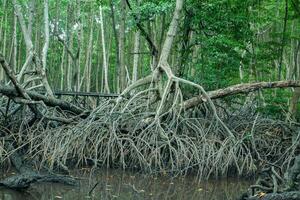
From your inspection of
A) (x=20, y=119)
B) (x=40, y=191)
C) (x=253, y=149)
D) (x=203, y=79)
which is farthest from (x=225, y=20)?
(x=40, y=191)

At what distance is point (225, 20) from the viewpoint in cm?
1037

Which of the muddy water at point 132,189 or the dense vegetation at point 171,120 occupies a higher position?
the dense vegetation at point 171,120

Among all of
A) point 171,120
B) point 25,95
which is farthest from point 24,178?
point 171,120

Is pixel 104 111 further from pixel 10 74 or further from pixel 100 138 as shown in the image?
pixel 10 74

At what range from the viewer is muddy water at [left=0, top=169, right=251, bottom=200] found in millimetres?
6035

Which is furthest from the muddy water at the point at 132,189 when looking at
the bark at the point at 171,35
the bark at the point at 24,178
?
the bark at the point at 171,35

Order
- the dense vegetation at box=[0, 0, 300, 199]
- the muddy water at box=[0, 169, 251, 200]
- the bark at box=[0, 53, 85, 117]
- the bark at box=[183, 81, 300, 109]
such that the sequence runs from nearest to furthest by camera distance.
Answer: the muddy water at box=[0, 169, 251, 200] → the bark at box=[0, 53, 85, 117] → the dense vegetation at box=[0, 0, 300, 199] → the bark at box=[183, 81, 300, 109]

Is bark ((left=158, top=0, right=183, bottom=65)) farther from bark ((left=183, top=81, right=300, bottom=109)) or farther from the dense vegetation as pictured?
bark ((left=183, top=81, right=300, bottom=109))

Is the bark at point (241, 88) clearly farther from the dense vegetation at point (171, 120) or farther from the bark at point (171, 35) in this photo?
the bark at point (171, 35)

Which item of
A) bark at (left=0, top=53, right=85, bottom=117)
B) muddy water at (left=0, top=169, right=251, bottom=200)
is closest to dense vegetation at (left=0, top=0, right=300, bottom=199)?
bark at (left=0, top=53, right=85, bottom=117)

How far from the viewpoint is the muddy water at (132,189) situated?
6035 mm

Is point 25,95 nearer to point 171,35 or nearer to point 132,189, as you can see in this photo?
point 132,189

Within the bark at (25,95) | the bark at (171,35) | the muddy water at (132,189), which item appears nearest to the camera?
the muddy water at (132,189)

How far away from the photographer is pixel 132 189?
6695 mm
